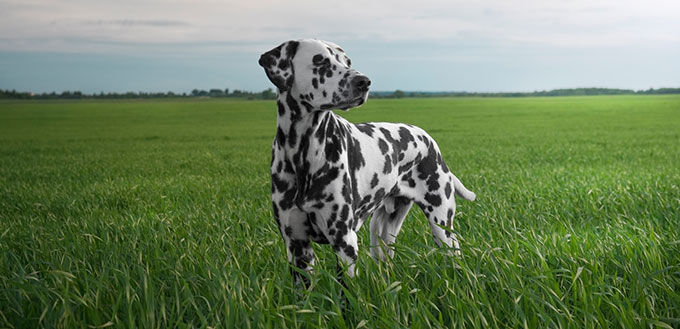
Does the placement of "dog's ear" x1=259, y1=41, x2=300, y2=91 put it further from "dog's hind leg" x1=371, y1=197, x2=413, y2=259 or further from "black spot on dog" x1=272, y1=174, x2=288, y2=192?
"dog's hind leg" x1=371, y1=197, x2=413, y2=259

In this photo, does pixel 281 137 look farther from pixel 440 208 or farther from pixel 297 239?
pixel 440 208

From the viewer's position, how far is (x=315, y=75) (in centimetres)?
313

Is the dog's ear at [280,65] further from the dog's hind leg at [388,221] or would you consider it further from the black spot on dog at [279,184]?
the dog's hind leg at [388,221]

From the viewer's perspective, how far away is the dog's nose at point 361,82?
9.86ft

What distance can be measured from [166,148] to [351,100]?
66.0ft

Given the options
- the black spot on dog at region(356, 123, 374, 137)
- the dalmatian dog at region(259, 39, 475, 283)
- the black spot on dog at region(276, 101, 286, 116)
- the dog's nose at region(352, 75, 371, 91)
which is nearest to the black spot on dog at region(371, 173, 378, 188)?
the dalmatian dog at region(259, 39, 475, 283)

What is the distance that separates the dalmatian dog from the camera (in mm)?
3150

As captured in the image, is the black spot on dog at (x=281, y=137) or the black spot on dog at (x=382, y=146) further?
the black spot on dog at (x=382, y=146)

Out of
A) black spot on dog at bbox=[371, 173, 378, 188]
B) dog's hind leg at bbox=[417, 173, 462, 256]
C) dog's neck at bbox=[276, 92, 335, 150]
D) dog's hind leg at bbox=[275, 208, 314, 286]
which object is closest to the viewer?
dog's neck at bbox=[276, 92, 335, 150]

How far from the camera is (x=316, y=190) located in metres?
3.44

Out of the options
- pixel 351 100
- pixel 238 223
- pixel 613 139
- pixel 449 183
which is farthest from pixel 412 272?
pixel 613 139

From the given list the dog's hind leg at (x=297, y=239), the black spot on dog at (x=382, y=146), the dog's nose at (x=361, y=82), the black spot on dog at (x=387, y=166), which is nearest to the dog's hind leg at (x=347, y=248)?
the dog's hind leg at (x=297, y=239)

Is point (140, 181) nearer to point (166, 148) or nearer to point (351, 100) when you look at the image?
point (351, 100)

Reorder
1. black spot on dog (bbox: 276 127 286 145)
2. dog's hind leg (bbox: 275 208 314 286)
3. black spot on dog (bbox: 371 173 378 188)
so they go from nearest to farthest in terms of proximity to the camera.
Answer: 1. black spot on dog (bbox: 276 127 286 145)
2. dog's hind leg (bbox: 275 208 314 286)
3. black spot on dog (bbox: 371 173 378 188)
